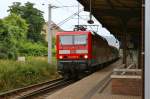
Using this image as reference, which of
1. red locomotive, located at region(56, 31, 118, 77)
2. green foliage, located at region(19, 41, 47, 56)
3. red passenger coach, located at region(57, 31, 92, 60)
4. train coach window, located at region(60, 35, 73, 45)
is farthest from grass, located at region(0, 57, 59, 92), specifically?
green foliage, located at region(19, 41, 47, 56)

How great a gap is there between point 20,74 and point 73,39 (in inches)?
138

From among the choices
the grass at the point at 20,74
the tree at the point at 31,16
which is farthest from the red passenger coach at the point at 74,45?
the tree at the point at 31,16

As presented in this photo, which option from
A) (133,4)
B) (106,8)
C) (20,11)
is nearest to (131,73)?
(133,4)

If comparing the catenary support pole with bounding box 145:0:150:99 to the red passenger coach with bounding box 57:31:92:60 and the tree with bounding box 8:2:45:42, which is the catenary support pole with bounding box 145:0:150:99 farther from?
the tree with bounding box 8:2:45:42

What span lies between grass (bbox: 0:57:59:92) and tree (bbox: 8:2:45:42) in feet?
202

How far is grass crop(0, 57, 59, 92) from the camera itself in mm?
20172

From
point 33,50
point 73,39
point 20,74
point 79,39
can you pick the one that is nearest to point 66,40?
point 73,39

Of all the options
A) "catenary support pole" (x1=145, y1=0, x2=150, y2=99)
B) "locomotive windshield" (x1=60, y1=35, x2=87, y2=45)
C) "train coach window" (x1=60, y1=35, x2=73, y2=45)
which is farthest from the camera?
"train coach window" (x1=60, y1=35, x2=73, y2=45)

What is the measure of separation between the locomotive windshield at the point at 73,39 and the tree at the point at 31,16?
65.4 m

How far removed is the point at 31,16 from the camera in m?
92.7

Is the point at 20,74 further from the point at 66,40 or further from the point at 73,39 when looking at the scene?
the point at 73,39

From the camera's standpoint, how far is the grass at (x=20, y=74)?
20.2 m

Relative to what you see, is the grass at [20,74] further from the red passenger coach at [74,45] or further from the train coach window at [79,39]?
the train coach window at [79,39]

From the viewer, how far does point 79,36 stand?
23.2 m
